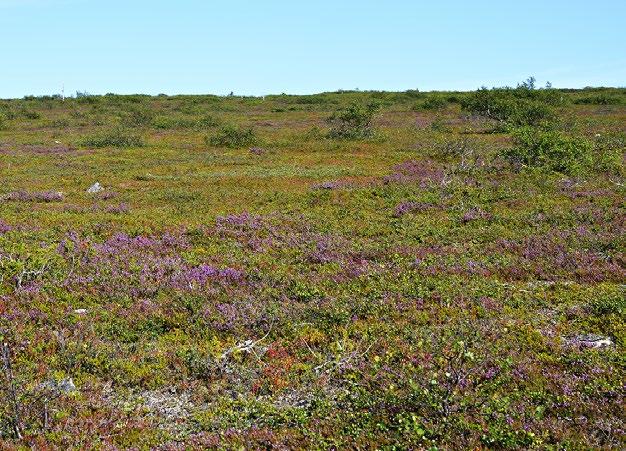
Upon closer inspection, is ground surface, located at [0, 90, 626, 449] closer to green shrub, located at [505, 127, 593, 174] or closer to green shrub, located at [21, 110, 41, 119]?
green shrub, located at [505, 127, 593, 174]

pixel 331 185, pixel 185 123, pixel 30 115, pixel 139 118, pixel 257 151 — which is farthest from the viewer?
pixel 30 115

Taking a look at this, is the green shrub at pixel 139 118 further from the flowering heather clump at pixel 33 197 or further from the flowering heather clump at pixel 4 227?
the flowering heather clump at pixel 4 227

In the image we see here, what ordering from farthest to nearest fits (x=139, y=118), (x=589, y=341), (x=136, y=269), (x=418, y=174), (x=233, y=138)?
(x=139, y=118)
(x=233, y=138)
(x=418, y=174)
(x=136, y=269)
(x=589, y=341)

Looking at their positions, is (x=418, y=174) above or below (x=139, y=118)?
below

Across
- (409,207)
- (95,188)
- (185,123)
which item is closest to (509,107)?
(185,123)

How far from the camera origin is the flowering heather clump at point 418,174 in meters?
26.8

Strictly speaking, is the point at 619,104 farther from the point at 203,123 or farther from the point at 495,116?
the point at 203,123

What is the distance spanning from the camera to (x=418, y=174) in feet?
95.9

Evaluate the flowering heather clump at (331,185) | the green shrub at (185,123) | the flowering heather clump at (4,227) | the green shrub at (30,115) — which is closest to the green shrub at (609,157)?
the flowering heather clump at (331,185)

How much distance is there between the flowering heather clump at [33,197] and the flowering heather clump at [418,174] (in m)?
15.8

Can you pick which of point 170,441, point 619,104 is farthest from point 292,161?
point 619,104

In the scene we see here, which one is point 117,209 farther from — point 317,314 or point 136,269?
point 317,314

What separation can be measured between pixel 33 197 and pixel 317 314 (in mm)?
18078

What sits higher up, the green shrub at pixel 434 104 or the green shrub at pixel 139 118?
the green shrub at pixel 434 104
